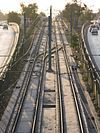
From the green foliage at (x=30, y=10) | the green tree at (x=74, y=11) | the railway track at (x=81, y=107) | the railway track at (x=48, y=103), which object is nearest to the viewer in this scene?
the railway track at (x=81, y=107)

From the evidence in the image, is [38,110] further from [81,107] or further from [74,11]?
[74,11]

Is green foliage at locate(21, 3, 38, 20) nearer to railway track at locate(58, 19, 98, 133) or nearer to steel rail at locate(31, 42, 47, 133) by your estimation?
railway track at locate(58, 19, 98, 133)

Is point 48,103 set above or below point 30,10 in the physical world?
below

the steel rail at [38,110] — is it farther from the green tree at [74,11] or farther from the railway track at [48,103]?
the green tree at [74,11]

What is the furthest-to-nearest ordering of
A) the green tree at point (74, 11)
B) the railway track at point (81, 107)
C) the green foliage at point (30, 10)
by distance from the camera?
the green foliage at point (30, 10), the green tree at point (74, 11), the railway track at point (81, 107)

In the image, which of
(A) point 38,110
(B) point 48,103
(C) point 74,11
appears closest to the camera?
(A) point 38,110

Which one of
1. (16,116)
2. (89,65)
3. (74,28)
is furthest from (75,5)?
(16,116)

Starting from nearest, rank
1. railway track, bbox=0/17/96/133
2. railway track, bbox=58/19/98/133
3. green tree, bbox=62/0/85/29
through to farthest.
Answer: railway track, bbox=58/19/98/133, railway track, bbox=0/17/96/133, green tree, bbox=62/0/85/29

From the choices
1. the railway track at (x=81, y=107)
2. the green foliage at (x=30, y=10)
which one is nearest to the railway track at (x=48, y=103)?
the railway track at (x=81, y=107)

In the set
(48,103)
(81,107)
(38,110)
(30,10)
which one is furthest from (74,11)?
(38,110)

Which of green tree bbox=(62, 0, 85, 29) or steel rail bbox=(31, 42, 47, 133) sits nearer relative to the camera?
steel rail bbox=(31, 42, 47, 133)

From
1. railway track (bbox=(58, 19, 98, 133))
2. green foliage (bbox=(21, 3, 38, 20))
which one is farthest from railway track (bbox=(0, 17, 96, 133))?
green foliage (bbox=(21, 3, 38, 20))
